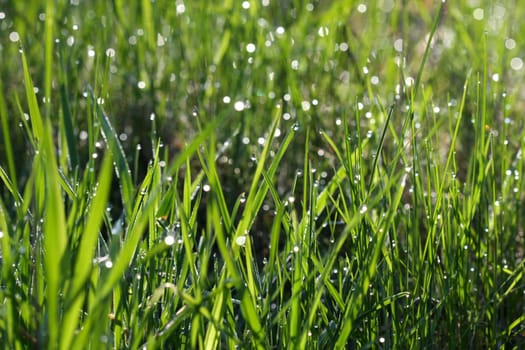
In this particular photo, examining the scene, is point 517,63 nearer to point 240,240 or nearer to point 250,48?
point 250,48

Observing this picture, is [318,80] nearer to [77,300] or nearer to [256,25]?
[256,25]

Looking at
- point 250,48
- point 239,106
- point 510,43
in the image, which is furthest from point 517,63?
point 239,106

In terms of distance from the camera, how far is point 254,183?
78cm

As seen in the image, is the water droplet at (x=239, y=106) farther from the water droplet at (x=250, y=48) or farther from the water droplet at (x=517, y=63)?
the water droplet at (x=517, y=63)

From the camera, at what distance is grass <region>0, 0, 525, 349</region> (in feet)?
2.34

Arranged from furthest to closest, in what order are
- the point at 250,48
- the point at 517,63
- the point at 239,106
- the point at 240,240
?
the point at 517,63 → the point at 250,48 → the point at 239,106 → the point at 240,240

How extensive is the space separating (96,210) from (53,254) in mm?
46

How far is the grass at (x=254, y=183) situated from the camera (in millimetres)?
714

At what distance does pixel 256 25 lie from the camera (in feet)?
5.41

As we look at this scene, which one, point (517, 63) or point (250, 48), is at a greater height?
point (250, 48)

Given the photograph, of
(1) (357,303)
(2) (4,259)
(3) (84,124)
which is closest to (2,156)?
(3) (84,124)

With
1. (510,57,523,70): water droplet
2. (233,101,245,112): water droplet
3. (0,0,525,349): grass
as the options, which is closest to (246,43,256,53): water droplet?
(0,0,525,349): grass

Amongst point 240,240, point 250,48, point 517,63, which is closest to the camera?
point 240,240

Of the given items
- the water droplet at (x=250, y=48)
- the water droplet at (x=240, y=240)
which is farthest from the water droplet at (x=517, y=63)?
the water droplet at (x=240, y=240)
